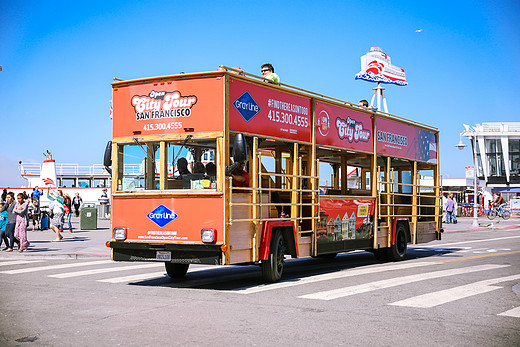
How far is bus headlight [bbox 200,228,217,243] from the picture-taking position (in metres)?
9.60

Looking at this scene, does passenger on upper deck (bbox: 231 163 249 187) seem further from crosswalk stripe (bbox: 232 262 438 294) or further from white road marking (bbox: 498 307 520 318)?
white road marking (bbox: 498 307 520 318)

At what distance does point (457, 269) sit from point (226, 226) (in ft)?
20.2

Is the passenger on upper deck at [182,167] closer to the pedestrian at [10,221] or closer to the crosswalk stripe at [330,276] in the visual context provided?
the crosswalk stripe at [330,276]

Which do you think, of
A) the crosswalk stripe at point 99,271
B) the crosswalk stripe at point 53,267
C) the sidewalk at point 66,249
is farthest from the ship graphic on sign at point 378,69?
the crosswalk stripe at point 99,271

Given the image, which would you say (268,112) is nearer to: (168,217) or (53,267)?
(168,217)

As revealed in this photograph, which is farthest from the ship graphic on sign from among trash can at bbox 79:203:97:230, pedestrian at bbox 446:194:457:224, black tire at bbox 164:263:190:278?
black tire at bbox 164:263:190:278

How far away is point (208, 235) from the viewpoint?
963cm

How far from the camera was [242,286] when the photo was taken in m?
10.7

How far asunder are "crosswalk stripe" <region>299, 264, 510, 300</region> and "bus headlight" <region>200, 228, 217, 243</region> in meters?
1.67

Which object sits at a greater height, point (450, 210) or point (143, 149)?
point (143, 149)

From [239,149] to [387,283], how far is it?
12.5 ft

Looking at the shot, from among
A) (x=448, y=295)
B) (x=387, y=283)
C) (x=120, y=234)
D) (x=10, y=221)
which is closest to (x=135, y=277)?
(x=120, y=234)

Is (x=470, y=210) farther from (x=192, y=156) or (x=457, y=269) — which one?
(x=192, y=156)

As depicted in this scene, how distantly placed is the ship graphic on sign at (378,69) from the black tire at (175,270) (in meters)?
34.0
